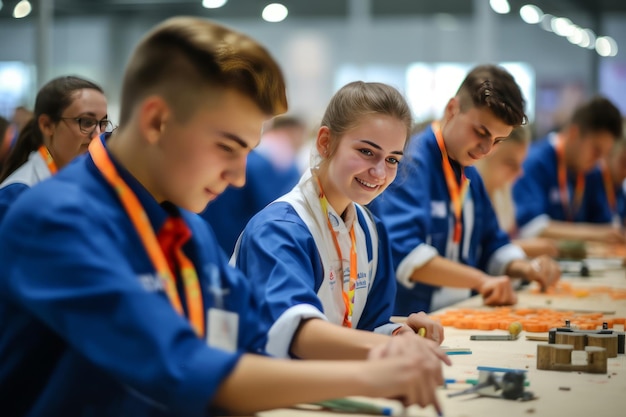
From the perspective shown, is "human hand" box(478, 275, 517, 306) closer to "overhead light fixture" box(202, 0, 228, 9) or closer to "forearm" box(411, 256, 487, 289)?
"forearm" box(411, 256, 487, 289)

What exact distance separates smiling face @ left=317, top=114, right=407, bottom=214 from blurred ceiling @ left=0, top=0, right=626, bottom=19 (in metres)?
5.74

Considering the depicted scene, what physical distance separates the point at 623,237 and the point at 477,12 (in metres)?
3.85

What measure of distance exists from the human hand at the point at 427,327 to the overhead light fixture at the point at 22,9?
18.0 feet

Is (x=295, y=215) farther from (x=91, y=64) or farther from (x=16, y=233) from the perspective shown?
(x=91, y=64)

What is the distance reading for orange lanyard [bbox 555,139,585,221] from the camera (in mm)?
6449

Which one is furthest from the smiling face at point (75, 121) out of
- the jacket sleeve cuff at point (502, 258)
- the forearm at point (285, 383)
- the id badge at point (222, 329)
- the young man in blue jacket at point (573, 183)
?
the young man in blue jacket at point (573, 183)

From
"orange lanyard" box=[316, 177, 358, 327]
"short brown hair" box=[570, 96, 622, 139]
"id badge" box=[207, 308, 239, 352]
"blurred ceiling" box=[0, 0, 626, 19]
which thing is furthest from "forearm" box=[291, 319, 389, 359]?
"blurred ceiling" box=[0, 0, 626, 19]

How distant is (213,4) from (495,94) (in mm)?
6065

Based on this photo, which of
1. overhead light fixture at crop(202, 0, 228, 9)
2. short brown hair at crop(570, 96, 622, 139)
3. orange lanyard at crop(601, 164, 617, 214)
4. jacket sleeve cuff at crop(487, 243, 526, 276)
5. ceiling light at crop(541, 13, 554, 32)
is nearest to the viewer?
jacket sleeve cuff at crop(487, 243, 526, 276)

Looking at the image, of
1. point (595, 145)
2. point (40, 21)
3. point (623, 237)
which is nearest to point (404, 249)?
point (595, 145)

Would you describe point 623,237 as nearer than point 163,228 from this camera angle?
No

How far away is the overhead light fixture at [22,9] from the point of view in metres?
6.90

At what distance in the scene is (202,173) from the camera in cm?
149

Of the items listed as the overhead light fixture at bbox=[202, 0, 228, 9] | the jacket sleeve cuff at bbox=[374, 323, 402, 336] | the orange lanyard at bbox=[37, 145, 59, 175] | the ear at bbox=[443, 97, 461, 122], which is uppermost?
the overhead light fixture at bbox=[202, 0, 228, 9]
